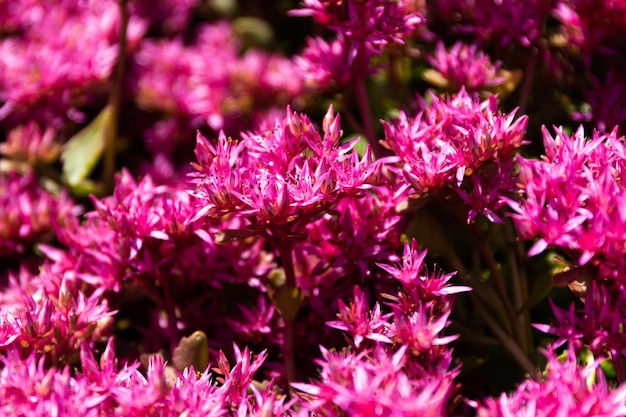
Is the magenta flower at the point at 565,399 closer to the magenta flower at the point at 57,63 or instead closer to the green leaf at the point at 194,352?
the green leaf at the point at 194,352

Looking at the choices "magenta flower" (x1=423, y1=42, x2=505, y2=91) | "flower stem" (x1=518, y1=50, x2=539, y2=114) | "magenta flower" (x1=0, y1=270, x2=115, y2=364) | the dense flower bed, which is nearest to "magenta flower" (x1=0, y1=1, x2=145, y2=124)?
the dense flower bed

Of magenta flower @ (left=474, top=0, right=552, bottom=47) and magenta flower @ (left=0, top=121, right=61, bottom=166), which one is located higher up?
magenta flower @ (left=474, top=0, right=552, bottom=47)

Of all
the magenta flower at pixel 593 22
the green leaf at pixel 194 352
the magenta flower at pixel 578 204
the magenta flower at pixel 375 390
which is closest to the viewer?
the magenta flower at pixel 375 390

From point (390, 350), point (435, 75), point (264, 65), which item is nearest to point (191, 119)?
point (264, 65)

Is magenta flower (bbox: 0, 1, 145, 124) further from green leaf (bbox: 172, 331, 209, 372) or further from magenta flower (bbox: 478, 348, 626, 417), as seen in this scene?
magenta flower (bbox: 478, 348, 626, 417)

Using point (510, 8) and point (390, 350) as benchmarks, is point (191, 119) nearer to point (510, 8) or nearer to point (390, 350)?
point (510, 8)

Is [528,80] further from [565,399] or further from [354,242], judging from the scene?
[565,399]

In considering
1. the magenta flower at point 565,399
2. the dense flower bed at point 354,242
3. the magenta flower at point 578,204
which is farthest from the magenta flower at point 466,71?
the magenta flower at point 565,399
